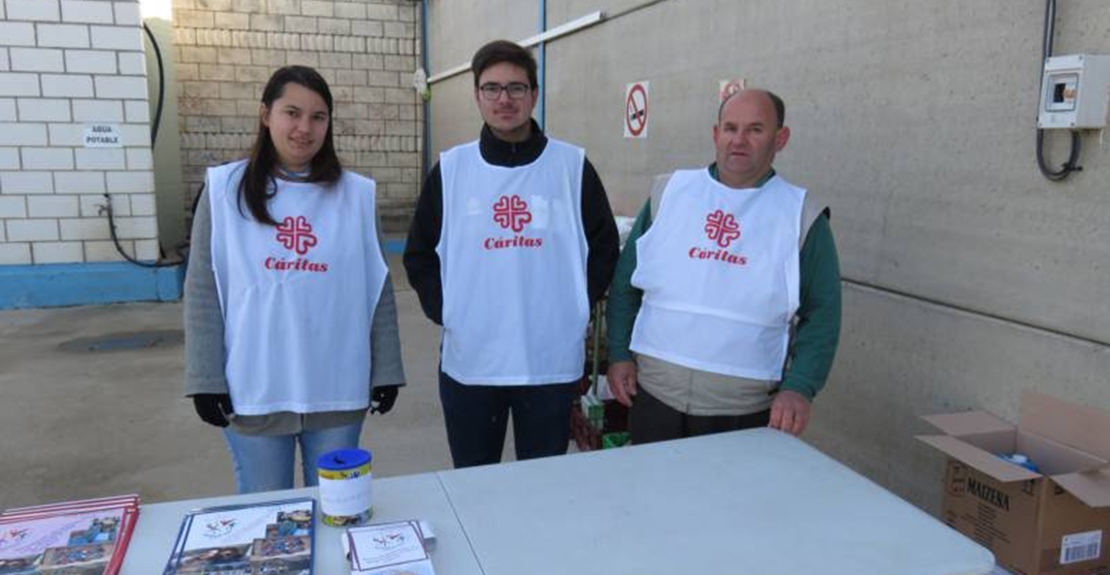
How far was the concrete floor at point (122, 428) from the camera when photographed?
3.01m

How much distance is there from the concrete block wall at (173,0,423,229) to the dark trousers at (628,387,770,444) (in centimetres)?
713

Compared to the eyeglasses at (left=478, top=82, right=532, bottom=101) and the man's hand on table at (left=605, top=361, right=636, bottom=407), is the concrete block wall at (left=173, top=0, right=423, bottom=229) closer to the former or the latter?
the eyeglasses at (left=478, top=82, right=532, bottom=101)

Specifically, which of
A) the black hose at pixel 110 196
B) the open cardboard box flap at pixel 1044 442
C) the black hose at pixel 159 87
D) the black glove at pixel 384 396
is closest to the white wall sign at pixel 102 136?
the black hose at pixel 110 196

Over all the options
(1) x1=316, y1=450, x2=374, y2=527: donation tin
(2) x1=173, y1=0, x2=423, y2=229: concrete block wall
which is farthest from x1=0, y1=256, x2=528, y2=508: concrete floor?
(2) x1=173, y1=0, x2=423, y2=229: concrete block wall

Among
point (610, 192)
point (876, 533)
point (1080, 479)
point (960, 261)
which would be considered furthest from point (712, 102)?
point (876, 533)

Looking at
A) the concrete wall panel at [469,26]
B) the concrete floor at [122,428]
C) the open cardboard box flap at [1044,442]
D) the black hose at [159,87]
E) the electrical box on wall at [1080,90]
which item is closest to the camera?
the open cardboard box flap at [1044,442]

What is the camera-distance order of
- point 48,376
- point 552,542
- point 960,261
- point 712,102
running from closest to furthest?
point 552,542 < point 960,261 < point 712,102 < point 48,376

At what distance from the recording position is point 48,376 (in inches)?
171

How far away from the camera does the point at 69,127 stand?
598cm

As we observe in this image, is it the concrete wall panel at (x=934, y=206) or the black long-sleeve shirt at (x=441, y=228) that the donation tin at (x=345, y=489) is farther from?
the concrete wall panel at (x=934, y=206)

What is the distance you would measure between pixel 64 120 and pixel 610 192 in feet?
14.6

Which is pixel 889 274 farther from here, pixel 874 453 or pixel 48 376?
pixel 48 376

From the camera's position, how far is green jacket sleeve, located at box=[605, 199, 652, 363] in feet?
6.35

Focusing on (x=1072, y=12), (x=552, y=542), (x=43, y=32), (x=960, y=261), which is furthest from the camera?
(x=43, y=32)
